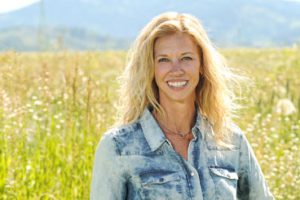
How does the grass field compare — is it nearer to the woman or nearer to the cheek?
the woman

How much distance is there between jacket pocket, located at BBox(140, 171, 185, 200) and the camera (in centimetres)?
356

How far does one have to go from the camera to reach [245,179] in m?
3.94

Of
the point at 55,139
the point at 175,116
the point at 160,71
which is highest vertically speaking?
the point at 160,71

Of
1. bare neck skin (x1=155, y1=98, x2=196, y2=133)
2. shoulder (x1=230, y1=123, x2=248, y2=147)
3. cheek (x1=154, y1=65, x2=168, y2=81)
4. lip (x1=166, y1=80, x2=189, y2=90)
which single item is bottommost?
shoulder (x1=230, y1=123, x2=248, y2=147)

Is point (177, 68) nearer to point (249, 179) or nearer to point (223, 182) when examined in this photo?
point (223, 182)

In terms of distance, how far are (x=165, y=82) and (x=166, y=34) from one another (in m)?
0.24

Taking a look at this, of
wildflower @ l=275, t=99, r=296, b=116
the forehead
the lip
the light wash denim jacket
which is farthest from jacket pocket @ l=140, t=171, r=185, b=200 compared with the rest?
wildflower @ l=275, t=99, r=296, b=116

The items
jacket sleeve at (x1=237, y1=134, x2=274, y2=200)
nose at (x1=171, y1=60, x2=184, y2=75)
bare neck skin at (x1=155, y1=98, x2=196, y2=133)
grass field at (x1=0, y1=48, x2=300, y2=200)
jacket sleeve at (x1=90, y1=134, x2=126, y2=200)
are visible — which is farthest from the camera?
grass field at (x1=0, y1=48, x2=300, y2=200)

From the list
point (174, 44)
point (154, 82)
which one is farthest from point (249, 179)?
point (174, 44)

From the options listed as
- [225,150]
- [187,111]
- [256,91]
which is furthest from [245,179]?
[256,91]

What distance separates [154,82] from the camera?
12.6ft

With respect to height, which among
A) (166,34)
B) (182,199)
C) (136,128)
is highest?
(166,34)

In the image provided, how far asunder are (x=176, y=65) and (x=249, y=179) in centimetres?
75

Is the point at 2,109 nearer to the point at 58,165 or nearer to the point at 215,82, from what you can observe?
the point at 58,165
